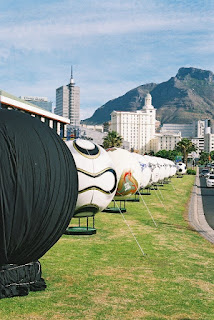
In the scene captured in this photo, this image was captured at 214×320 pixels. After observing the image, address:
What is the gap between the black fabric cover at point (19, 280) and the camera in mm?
7925

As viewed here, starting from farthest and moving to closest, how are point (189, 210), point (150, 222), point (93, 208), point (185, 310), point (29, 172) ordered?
point (189, 210) → point (150, 222) → point (93, 208) → point (185, 310) → point (29, 172)

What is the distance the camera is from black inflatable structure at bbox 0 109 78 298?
23.7ft

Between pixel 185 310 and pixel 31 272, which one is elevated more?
pixel 31 272

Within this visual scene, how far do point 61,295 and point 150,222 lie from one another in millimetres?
11306

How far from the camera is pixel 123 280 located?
386 inches

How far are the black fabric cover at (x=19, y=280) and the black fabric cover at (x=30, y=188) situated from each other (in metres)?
0.17

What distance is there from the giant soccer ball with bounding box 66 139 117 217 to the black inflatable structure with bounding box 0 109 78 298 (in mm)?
5092

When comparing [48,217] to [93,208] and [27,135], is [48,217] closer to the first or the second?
[27,135]

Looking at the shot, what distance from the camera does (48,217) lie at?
769 centimetres

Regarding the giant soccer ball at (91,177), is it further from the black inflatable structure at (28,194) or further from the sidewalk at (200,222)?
the black inflatable structure at (28,194)

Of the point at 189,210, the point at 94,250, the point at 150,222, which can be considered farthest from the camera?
the point at 189,210

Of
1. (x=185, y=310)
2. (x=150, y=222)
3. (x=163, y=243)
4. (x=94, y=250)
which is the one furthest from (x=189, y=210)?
(x=185, y=310)

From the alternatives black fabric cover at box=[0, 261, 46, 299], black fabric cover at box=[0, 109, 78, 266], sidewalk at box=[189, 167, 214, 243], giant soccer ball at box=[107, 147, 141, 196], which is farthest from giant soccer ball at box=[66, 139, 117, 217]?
giant soccer ball at box=[107, 147, 141, 196]

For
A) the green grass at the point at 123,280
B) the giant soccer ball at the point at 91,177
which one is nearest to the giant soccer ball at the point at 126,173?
the green grass at the point at 123,280
